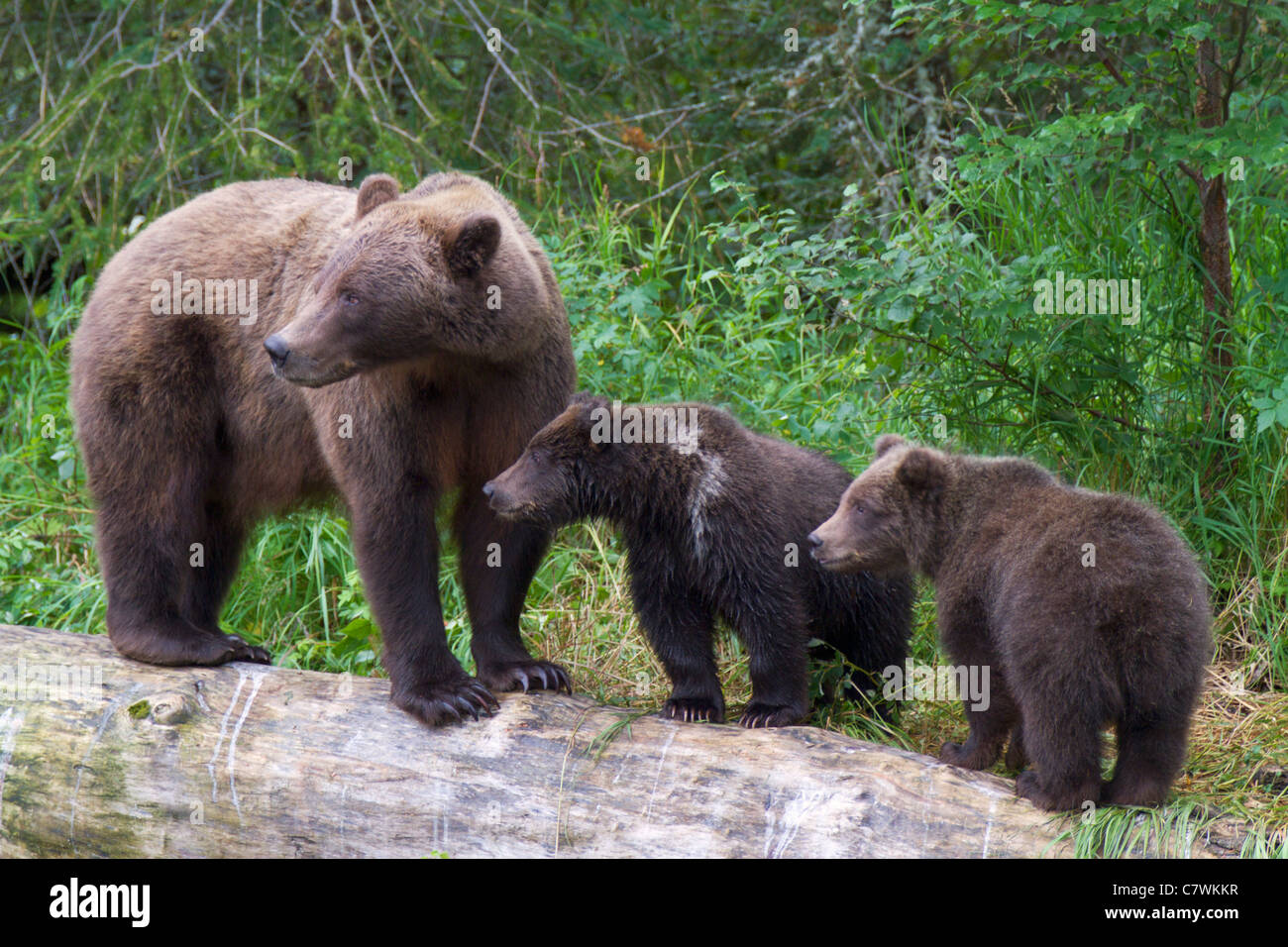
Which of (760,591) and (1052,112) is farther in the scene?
(1052,112)

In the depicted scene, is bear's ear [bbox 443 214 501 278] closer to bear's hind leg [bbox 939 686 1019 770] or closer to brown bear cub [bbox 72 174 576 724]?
brown bear cub [bbox 72 174 576 724]

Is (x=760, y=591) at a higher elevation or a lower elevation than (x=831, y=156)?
lower

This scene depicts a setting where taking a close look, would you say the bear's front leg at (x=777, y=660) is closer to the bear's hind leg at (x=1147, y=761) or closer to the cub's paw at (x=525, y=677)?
the cub's paw at (x=525, y=677)

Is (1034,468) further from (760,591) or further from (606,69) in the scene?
(606,69)

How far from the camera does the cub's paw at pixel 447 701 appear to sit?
4.75 metres

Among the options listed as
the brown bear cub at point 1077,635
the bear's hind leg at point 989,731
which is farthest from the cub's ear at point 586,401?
the bear's hind leg at point 989,731

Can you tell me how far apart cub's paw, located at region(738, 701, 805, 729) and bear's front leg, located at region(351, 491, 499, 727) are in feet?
3.04

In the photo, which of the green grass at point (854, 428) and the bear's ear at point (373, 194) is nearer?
the bear's ear at point (373, 194)

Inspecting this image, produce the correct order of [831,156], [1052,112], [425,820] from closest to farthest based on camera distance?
1. [425,820]
2. [1052,112]
3. [831,156]

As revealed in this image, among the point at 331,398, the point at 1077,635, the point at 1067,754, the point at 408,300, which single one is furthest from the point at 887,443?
the point at 331,398

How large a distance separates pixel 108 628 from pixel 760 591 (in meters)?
2.63

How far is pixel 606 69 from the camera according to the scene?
1003 cm

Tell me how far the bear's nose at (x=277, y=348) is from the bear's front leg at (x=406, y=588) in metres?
0.62

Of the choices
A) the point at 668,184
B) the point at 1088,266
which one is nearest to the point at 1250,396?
the point at 1088,266
